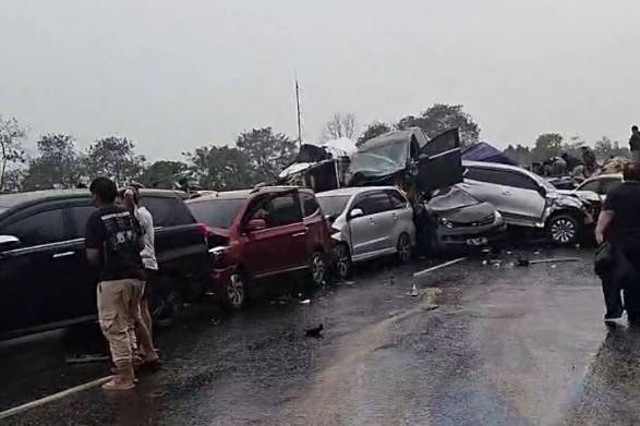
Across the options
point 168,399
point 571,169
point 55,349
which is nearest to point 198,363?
point 168,399

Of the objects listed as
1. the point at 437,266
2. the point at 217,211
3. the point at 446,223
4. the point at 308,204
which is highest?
the point at 217,211

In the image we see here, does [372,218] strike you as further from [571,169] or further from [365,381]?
[571,169]

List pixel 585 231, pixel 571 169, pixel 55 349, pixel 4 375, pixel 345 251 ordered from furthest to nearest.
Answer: pixel 571 169 → pixel 585 231 → pixel 345 251 → pixel 55 349 → pixel 4 375

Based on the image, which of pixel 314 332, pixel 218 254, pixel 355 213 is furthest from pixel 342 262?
pixel 314 332

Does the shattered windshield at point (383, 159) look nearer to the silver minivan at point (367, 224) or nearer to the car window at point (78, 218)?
the silver minivan at point (367, 224)

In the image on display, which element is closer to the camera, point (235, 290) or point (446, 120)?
point (235, 290)

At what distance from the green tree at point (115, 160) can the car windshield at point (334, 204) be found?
8.61 metres

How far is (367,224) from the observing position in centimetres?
1834

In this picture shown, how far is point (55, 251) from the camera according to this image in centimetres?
1012

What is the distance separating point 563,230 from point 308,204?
790 cm

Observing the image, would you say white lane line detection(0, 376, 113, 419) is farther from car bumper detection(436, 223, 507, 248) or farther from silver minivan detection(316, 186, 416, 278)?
car bumper detection(436, 223, 507, 248)

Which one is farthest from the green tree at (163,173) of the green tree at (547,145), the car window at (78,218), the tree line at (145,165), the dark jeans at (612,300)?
the green tree at (547,145)

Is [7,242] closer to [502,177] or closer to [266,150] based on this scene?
[502,177]

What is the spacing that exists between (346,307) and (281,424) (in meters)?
6.40
